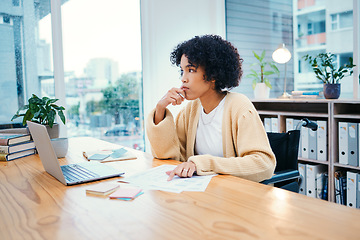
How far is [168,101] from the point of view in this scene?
1668 millimetres

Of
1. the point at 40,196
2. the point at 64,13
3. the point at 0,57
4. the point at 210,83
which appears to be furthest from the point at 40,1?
the point at 40,196

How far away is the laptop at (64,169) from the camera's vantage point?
1.20m

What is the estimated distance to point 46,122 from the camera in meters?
1.94

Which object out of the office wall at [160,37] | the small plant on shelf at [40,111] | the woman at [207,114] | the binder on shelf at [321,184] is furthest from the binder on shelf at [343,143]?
the small plant on shelf at [40,111]

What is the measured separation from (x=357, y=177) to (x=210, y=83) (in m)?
1.59

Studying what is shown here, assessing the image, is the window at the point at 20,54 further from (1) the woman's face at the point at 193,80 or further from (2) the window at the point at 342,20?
(2) the window at the point at 342,20

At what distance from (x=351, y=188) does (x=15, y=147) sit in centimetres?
236

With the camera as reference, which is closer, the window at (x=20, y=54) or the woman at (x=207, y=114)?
the woman at (x=207, y=114)

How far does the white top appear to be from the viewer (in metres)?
1.68

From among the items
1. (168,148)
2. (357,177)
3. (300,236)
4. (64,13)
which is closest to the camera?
(300,236)

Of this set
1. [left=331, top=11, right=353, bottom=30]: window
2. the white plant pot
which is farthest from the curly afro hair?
[left=331, top=11, right=353, bottom=30]: window

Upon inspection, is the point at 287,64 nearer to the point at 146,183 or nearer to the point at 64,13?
the point at 64,13

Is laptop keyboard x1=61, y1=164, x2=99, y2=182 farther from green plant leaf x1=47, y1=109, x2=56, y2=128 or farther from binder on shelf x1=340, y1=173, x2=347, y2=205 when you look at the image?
binder on shelf x1=340, y1=173, x2=347, y2=205

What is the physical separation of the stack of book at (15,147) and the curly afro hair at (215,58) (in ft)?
3.26
